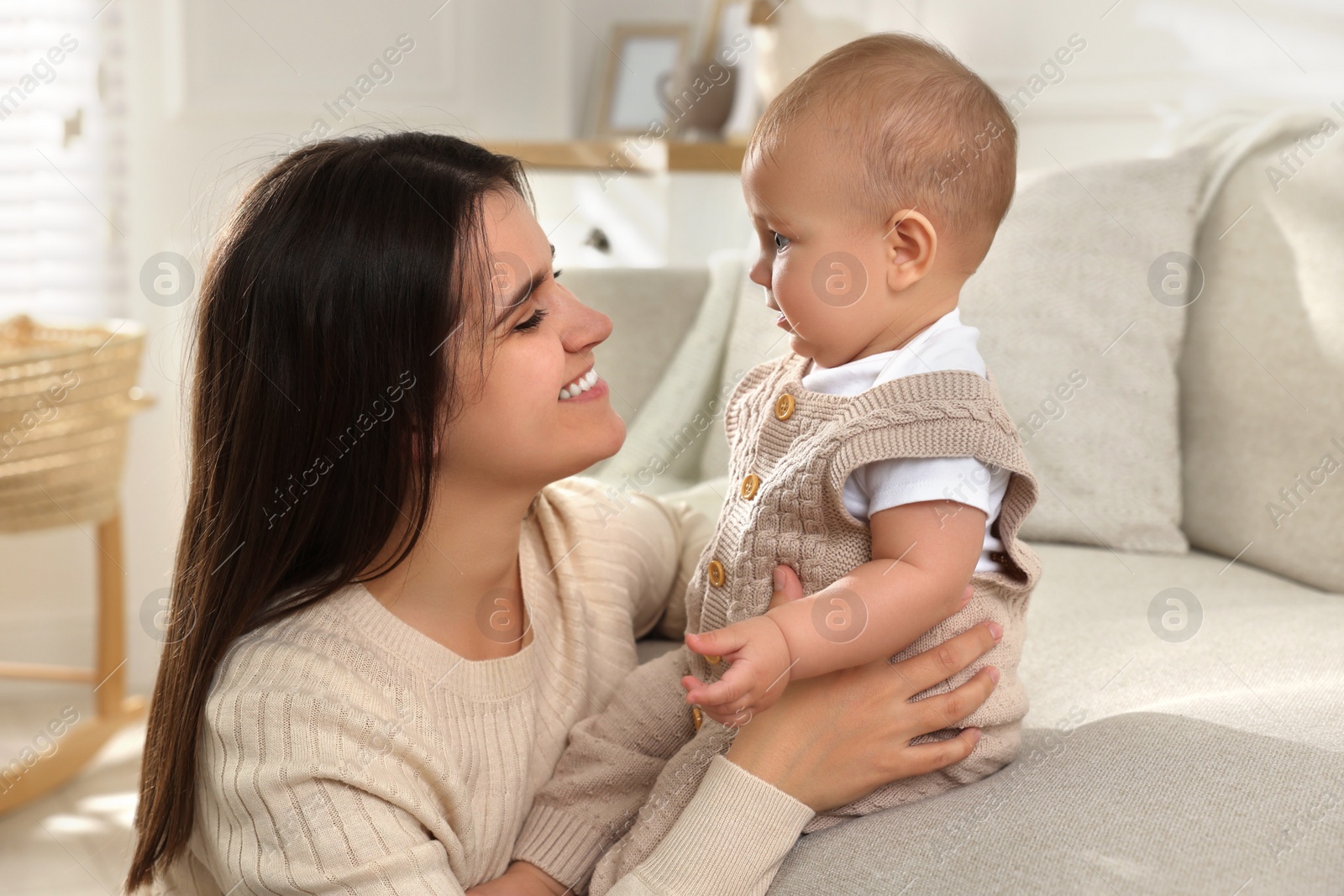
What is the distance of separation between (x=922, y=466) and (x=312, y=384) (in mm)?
475

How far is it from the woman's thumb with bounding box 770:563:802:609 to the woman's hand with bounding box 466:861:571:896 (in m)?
0.31

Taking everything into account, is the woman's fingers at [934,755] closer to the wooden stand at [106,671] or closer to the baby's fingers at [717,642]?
the baby's fingers at [717,642]

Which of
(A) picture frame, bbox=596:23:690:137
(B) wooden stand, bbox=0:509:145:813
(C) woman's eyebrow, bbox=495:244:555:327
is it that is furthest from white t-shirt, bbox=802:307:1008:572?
(A) picture frame, bbox=596:23:690:137

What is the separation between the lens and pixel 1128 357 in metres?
1.43

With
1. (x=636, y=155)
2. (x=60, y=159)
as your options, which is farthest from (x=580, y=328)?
(x=60, y=159)

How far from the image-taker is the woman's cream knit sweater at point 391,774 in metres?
0.82

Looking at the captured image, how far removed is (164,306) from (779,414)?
2177 millimetres

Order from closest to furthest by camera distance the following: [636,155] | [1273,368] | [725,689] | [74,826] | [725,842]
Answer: [725,689] → [725,842] → [1273,368] → [74,826] → [636,155]

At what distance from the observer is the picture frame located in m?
3.23

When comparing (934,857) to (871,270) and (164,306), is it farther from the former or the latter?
(164,306)

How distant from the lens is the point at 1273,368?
1.33 m

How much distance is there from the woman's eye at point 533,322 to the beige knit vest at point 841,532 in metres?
0.21

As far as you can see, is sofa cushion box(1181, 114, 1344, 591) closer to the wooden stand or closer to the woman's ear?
the woman's ear

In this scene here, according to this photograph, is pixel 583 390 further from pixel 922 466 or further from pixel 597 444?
pixel 922 466
